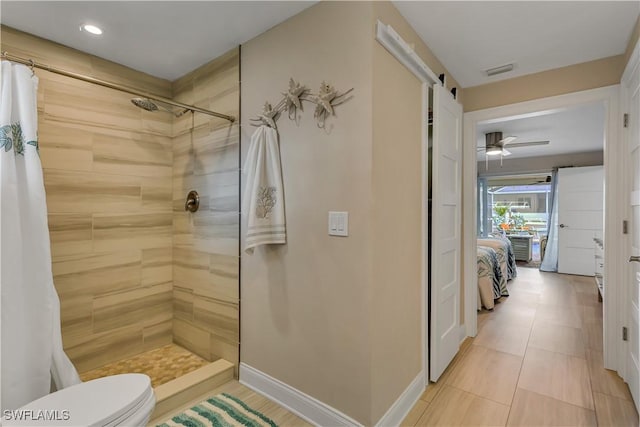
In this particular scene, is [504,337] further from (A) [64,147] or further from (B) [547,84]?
(A) [64,147]

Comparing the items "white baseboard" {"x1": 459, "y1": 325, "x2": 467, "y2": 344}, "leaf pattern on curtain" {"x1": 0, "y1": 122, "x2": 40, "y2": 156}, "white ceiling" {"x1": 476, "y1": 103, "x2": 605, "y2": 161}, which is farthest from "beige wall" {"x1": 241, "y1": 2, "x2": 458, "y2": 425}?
"white ceiling" {"x1": 476, "y1": 103, "x2": 605, "y2": 161}

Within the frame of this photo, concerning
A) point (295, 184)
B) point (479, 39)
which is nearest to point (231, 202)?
point (295, 184)

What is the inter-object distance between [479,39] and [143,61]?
2485 millimetres

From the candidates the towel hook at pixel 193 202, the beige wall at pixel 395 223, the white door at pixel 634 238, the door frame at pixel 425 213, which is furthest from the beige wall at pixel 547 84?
the towel hook at pixel 193 202

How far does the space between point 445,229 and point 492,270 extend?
82.6 inches

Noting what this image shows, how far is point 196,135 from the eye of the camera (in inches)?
99.3

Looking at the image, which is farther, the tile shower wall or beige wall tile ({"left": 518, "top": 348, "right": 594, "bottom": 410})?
the tile shower wall

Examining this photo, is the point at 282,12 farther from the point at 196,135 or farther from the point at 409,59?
the point at 196,135

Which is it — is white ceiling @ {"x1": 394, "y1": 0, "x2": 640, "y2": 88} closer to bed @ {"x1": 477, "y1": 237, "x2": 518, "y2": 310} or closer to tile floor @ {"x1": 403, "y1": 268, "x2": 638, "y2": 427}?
bed @ {"x1": 477, "y1": 237, "x2": 518, "y2": 310}

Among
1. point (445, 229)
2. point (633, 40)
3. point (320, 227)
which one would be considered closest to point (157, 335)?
point (320, 227)

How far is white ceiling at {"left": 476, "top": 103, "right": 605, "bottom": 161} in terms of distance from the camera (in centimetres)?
363

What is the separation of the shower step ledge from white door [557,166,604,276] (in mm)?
6373

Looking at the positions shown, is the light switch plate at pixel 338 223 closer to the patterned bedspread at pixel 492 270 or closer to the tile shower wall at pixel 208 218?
the tile shower wall at pixel 208 218

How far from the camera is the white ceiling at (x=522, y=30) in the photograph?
1.72m
